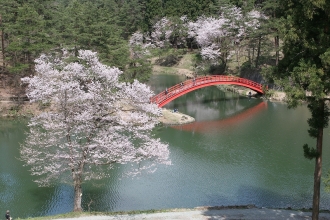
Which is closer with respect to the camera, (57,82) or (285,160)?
(57,82)

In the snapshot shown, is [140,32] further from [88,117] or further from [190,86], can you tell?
[88,117]

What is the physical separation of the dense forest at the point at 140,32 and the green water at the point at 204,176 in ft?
23.8

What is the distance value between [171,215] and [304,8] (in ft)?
29.5

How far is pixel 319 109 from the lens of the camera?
11.6 metres

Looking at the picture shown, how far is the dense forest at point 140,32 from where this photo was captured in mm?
33594

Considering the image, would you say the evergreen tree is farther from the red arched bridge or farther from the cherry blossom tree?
the red arched bridge

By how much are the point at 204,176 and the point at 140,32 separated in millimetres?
49783

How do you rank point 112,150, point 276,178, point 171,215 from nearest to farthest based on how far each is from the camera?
point 171,215, point 112,150, point 276,178

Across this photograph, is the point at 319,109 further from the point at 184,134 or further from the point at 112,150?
the point at 184,134

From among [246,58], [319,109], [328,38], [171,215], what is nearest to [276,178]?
[171,215]

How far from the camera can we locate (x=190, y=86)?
109ft

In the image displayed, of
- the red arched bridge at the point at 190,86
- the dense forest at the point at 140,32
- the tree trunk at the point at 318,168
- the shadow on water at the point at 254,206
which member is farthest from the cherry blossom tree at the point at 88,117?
the red arched bridge at the point at 190,86

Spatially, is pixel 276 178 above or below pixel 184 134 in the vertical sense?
below

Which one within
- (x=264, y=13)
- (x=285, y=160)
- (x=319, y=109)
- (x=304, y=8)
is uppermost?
(x=264, y=13)
